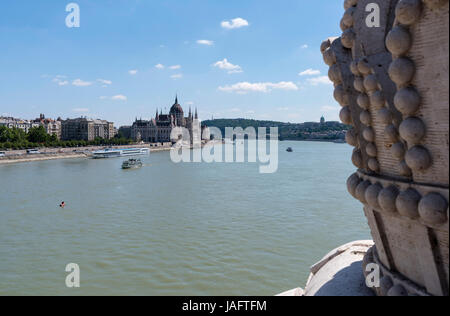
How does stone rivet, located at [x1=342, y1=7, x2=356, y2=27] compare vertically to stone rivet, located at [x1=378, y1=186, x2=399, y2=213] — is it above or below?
above

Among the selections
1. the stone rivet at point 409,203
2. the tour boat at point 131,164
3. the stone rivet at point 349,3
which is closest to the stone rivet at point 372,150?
the stone rivet at point 409,203

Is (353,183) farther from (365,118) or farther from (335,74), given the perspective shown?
(335,74)

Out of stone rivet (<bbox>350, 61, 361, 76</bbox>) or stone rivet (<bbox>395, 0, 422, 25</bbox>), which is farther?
stone rivet (<bbox>350, 61, 361, 76</bbox>)

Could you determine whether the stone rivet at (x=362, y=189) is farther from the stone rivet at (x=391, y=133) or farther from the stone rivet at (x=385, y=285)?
the stone rivet at (x=385, y=285)

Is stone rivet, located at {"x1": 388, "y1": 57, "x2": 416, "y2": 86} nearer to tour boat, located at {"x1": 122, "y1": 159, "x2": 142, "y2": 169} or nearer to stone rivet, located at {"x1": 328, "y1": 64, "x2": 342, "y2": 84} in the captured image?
stone rivet, located at {"x1": 328, "y1": 64, "x2": 342, "y2": 84}

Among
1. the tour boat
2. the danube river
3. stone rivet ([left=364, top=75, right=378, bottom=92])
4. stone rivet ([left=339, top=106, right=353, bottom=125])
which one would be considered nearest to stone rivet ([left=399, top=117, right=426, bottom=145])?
stone rivet ([left=364, top=75, right=378, bottom=92])
